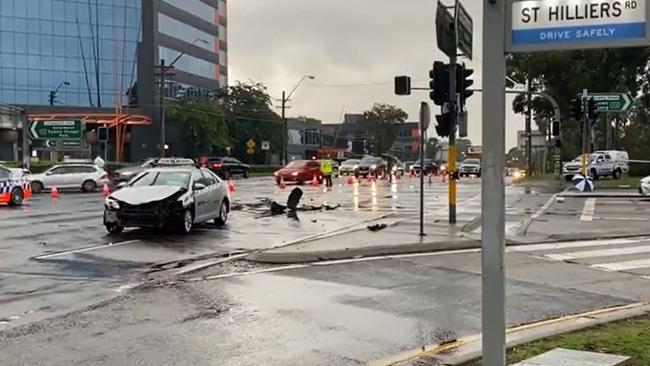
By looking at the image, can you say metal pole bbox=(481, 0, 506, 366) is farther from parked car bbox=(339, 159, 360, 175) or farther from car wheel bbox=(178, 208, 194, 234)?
parked car bbox=(339, 159, 360, 175)

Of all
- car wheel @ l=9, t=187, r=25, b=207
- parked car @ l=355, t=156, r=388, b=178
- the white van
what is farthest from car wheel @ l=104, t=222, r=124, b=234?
parked car @ l=355, t=156, r=388, b=178

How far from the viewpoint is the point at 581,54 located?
54.8m

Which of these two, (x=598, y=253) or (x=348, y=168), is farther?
(x=348, y=168)

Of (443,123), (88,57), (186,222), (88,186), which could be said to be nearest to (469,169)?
(88,186)

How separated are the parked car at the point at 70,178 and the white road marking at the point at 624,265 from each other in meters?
29.5

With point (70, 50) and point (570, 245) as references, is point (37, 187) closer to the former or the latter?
point (570, 245)

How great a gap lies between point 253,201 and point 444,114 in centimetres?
1168

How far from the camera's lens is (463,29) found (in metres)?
16.6

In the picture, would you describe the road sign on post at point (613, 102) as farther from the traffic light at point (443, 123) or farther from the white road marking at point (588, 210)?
the traffic light at point (443, 123)

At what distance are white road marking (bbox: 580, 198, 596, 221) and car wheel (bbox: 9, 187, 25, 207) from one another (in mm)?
18541

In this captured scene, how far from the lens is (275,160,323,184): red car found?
45469 millimetres

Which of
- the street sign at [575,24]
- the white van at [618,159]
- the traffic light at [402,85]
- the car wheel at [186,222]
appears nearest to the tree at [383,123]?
the white van at [618,159]

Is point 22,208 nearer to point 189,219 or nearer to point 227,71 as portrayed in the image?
point 189,219

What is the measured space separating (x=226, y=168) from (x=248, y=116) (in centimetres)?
3313
